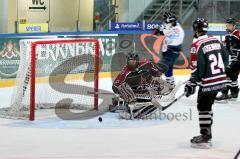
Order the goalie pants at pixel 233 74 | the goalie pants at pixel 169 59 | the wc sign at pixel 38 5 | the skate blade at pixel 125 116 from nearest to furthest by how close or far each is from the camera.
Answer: the skate blade at pixel 125 116
the goalie pants at pixel 169 59
the goalie pants at pixel 233 74
the wc sign at pixel 38 5

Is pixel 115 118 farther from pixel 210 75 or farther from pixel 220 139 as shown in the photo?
pixel 210 75

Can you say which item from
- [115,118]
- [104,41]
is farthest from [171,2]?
[115,118]

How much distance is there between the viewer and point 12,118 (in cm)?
748

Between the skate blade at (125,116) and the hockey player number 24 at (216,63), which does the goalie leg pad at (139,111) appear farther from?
the hockey player number 24 at (216,63)

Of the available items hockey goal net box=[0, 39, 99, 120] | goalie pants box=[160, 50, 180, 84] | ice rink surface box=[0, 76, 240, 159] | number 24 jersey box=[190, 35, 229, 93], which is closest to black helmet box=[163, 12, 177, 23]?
goalie pants box=[160, 50, 180, 84]

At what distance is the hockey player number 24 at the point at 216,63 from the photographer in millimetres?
5738

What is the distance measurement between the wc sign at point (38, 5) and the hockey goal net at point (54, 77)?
20.7 ft

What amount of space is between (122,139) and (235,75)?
3607mm

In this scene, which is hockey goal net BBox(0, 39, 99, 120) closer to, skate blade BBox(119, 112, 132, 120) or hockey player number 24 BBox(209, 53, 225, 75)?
skate blade BBox(119, 112, 132, 120)

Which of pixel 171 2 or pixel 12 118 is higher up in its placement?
pixel 171 2

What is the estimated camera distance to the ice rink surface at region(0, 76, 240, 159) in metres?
5.60

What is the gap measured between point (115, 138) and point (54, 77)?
89.2 inches

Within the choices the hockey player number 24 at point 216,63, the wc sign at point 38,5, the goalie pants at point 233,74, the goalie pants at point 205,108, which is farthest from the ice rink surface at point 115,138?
the wc sign at point 38,5

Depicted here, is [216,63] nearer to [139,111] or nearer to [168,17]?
[139,111]
